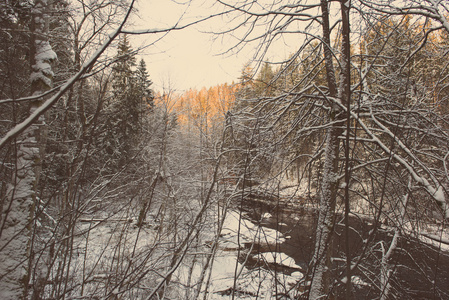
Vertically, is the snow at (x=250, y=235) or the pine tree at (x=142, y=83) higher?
the pine tree at (x=142, y=83)

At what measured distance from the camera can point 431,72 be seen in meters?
3.87

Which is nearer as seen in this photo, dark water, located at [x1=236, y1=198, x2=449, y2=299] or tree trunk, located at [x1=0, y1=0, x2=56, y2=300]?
dark water, located at [x1=236, y1=198, x2=449, y2=299]

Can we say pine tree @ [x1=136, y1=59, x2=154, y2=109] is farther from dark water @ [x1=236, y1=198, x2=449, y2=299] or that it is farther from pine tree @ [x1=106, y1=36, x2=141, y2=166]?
dark water @ [x1=236, y1=198, x2=449, y2=299]

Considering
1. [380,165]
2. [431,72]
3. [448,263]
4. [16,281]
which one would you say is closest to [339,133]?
[380,165]

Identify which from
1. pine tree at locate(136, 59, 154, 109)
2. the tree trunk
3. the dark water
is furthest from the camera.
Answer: the tree trunk

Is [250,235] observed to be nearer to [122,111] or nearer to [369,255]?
[369,255]

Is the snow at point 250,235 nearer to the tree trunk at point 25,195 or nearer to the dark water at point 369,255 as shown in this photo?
the dark water at point 369,255

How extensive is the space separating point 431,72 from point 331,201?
3.18 m

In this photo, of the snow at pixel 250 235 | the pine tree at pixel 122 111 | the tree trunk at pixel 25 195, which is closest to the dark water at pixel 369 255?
the snow at pixel 250 235

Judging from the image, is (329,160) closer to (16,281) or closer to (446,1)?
(446,1)

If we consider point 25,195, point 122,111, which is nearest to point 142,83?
point 122,111

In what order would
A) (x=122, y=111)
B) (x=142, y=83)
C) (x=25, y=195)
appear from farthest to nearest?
(x=25, y=195) → (x=142, y=83) → (x=122, y=111)

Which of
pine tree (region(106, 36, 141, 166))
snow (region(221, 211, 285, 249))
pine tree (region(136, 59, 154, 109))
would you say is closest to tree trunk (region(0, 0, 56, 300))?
pine tree (region(106, 36, 141, 166))

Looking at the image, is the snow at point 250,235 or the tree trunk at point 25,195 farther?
the tree trunk at point 25,195
